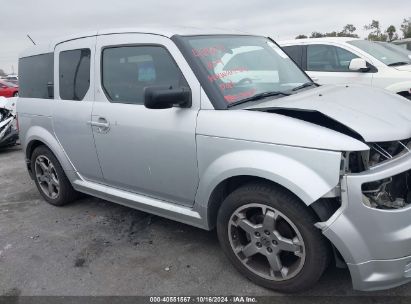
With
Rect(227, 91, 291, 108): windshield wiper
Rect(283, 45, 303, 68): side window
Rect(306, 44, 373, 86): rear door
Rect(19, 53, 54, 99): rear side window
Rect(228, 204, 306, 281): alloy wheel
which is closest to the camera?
Rect(228, 204, 306, 281): alloy wheel

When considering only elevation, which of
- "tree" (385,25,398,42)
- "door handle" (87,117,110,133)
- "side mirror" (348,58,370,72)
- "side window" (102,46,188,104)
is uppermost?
"tree" (385,25,398,42)

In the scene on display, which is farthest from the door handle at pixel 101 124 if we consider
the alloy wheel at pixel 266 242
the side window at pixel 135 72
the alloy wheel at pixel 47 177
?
the alloy wheel at pixel 266 242

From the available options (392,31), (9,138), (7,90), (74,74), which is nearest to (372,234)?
(74,74)

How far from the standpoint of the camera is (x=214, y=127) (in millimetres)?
2891

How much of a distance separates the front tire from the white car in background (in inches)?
174

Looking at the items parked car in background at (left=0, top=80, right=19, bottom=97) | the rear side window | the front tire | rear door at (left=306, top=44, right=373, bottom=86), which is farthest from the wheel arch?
parked car in background at (left=0, top=80, right=19, bottom=97)

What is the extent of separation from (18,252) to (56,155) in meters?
1.12

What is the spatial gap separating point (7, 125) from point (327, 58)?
Result: 6.53 meters

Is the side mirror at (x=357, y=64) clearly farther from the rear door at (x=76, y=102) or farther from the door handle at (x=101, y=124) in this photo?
the door handle at (x=101, y=124)

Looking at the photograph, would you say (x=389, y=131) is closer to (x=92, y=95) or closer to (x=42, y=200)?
(x=92, y=95)

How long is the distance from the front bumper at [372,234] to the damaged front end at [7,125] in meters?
7.62

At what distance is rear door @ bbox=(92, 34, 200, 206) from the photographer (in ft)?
10.2

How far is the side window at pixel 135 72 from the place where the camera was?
328 centimetres

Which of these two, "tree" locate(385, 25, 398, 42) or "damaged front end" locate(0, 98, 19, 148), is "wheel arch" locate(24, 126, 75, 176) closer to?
"damaged front end" locate(0, 98, 19, 148)
